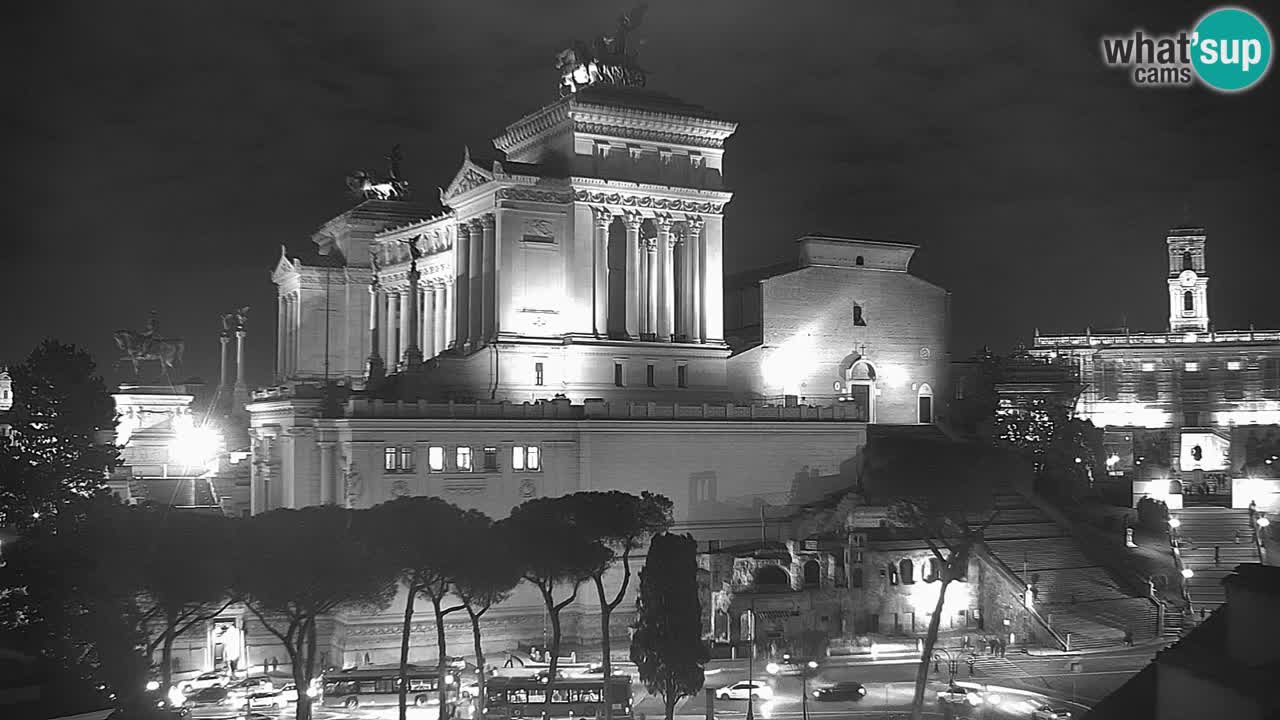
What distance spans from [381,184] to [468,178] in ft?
87.2

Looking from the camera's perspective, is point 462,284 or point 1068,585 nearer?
point 1068,585

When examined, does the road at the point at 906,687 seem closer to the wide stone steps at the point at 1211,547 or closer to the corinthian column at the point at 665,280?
the wide stone steps at the point at 1211,547

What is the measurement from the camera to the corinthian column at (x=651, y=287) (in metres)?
80.3

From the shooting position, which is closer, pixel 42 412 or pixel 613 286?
pixel 42 412

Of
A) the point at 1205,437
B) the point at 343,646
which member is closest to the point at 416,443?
the point at 343,646

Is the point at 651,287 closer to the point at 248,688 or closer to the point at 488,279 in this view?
the point at 488,279

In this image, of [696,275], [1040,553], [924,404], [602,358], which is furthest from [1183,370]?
[602,358]

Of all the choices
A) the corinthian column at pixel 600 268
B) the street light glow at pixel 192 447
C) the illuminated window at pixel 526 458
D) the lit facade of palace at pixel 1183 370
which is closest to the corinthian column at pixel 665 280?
the corinthian column at pixel 600 268

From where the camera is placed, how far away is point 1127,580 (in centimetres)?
6944

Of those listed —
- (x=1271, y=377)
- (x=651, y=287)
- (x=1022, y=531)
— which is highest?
(x=651, y=287)

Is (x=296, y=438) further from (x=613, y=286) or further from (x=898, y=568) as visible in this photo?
(x=898, y=568)

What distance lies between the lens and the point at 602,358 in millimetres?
78062

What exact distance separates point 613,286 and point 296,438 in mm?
24061

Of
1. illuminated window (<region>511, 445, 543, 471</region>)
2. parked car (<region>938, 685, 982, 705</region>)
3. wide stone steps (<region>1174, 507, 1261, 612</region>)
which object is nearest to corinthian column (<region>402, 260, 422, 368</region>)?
illuminated window (<region>511, 445, 543, 471</region>)
